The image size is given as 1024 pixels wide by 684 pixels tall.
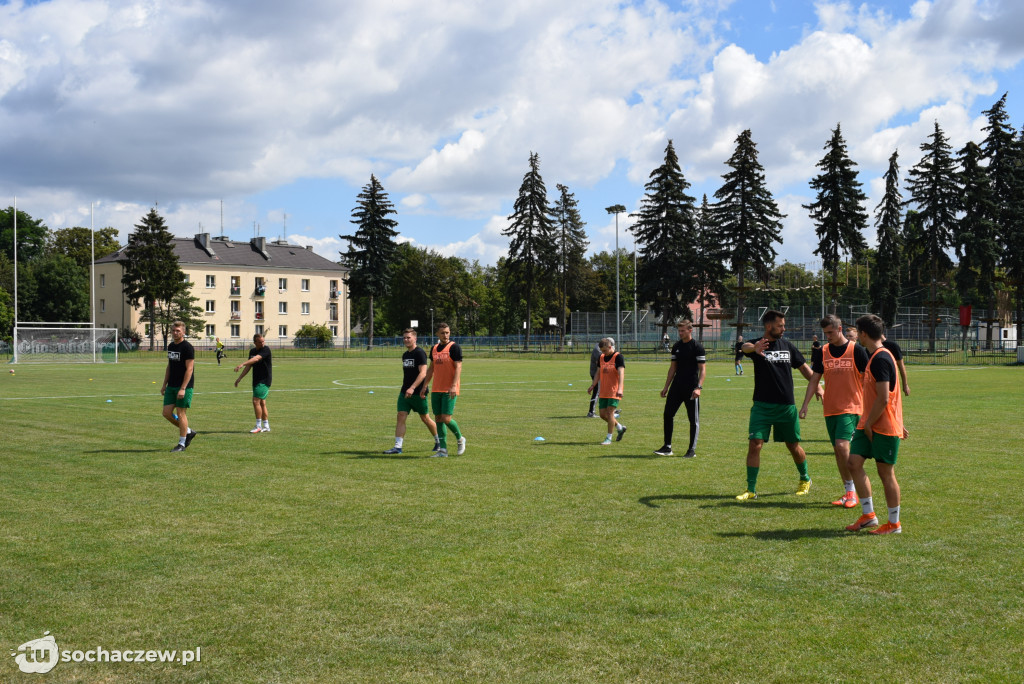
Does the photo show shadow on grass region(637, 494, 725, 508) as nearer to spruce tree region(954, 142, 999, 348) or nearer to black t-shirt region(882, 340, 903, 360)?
black t-shirt region(882, 340, 903, 360)

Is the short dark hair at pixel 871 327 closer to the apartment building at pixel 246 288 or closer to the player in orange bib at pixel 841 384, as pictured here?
the player in orange bib at pixel 841 384

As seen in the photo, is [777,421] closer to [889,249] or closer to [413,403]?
[413,403]

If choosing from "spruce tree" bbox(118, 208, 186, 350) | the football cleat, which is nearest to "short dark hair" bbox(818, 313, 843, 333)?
the football cleat

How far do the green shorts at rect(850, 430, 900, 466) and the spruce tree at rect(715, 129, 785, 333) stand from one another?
210 feet

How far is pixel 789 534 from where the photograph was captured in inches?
308

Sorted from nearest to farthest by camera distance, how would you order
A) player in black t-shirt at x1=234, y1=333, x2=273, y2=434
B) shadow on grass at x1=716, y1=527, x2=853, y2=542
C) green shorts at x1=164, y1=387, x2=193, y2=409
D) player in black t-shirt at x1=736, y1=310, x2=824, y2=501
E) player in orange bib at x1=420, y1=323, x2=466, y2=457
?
1. shadow on grass at x1=716, y1=527, x2=853, y2=542
2. player in black t-shirt at x1=736, y1=310, x2=824, y2=501
3. player in orange bib at x1=420, y1=323, x2=466, y2=457
4. green shorts at x1=164, y1=387, x2=193, y2=409
5. player in black t-shirt at x1=234, y1=333, x2=273, y2=434

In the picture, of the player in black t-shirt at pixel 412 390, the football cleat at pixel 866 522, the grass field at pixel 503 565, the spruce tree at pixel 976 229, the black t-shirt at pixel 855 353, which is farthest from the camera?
the spruce tree at pixel 976 229

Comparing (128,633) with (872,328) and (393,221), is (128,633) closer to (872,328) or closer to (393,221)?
(872,328)

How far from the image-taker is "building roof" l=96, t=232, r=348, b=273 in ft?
321

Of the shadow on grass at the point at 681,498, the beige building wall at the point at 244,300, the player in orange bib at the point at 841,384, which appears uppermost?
the beige building wall at the point at 244,300

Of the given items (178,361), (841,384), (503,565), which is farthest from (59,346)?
(841,384)

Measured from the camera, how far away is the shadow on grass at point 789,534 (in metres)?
7.65

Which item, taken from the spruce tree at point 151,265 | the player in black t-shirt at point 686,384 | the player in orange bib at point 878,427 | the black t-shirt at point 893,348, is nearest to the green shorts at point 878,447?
the player in orange bib at point 878,427

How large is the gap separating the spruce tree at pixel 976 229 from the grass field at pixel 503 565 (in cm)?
5889
